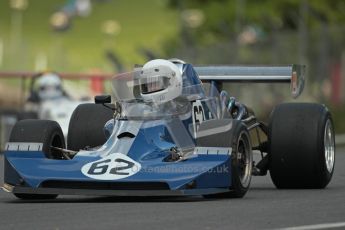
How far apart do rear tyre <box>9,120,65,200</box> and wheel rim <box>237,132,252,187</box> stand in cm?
172

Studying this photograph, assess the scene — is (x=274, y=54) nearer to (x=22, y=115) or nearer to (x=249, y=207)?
(x=22, y=115)

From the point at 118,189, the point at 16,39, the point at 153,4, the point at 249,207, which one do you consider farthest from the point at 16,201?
the point at 153,4

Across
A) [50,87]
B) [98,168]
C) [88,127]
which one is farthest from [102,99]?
[50,87]

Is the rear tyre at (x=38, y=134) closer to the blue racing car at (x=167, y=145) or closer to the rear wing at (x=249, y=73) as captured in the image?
the blue racing car at (x=167, y=145)

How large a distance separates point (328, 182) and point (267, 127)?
84cm

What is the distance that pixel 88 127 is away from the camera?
1571 cm

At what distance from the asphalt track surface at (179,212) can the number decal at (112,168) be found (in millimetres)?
246

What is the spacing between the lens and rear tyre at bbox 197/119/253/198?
1336cm

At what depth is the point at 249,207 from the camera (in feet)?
41.2

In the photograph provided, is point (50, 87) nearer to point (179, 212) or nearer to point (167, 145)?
point (167, 145)

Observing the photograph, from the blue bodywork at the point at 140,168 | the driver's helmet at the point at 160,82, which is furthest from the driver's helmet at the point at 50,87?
the blue bodywork at the point at 140,168

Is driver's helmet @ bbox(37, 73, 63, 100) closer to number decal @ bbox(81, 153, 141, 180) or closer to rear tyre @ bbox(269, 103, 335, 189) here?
rear tyre @ bbox(269, 103, 335, 189)

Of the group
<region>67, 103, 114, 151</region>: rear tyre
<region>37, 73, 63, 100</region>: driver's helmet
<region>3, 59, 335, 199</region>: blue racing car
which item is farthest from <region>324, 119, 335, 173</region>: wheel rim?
<region>37, 73, 63, 100</region>: driver's helmet

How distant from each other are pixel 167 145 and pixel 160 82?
0.88 meters
